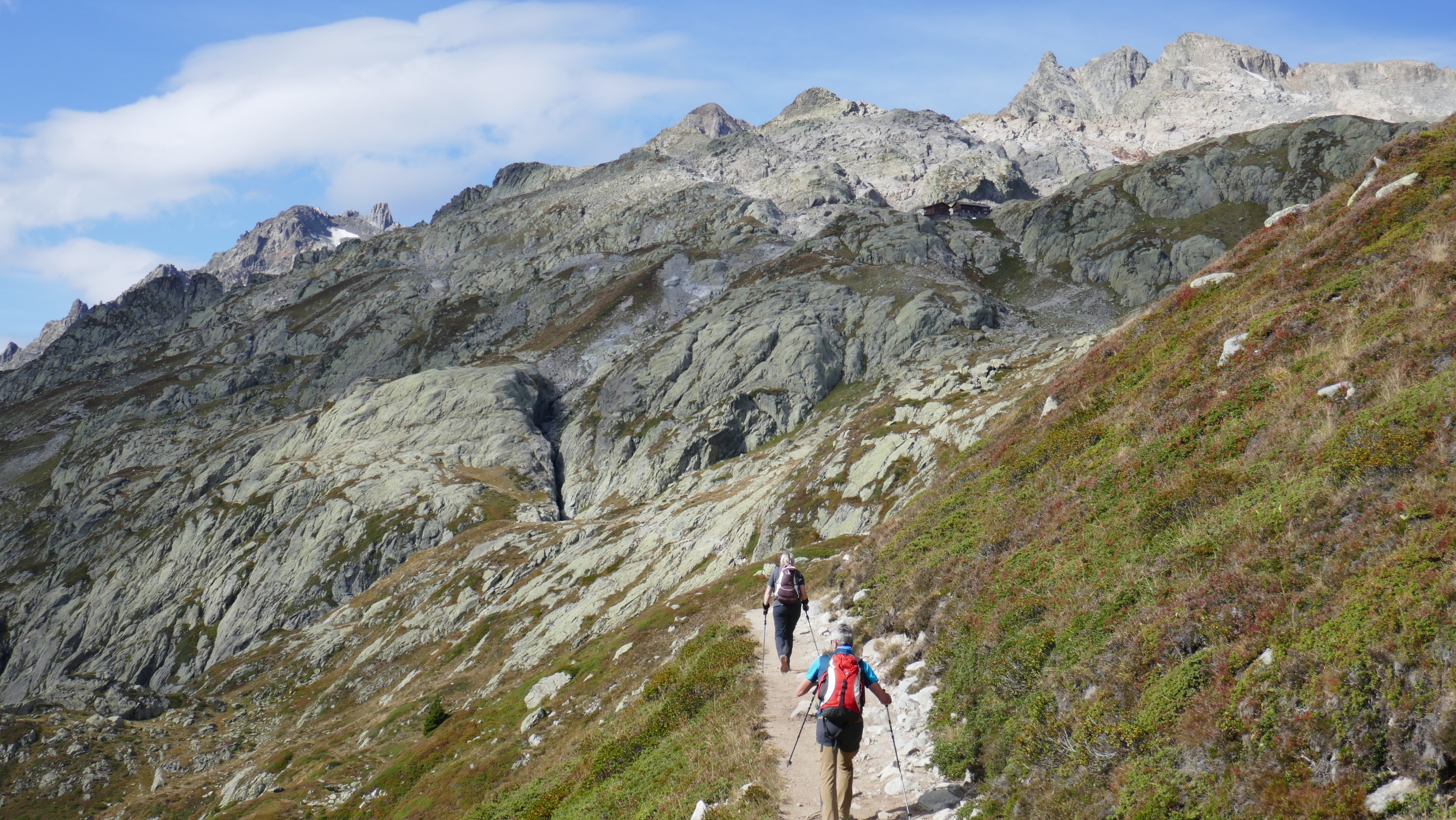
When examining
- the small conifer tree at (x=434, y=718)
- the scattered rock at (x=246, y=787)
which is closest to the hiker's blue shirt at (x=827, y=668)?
the small conifer tree at (x=434, y=718)

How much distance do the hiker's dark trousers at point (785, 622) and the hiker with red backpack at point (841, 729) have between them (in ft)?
26.9

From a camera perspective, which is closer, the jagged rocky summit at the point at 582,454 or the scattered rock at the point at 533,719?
the scattered rock at the point at 533,719

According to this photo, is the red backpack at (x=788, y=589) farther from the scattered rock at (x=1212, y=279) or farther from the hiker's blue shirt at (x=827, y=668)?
the scattered rock at (x=1212, y=279)

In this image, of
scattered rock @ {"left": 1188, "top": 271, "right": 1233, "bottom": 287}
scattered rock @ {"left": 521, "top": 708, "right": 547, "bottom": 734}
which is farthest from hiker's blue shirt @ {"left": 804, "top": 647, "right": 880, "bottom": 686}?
scattered rock @ {"left": 521, "top": 708, "right": 547, "bottom": 734}

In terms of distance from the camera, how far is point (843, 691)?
11922 mm

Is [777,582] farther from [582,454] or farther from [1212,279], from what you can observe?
[582,454]

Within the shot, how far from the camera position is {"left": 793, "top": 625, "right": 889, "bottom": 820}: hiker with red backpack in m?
11.9

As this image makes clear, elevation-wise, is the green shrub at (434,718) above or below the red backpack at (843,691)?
below

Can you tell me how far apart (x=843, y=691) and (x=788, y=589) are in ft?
28.4

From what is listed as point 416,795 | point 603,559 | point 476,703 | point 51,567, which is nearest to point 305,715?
point 603,559

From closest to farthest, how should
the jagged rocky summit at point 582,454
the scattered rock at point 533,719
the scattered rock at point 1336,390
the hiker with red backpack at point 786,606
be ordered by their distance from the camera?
the scattered rock at point 1336,390, the hiker with red backpack at point 786,606, the scattered rock at point 533,719, the jagged rocky summit at point 582,454

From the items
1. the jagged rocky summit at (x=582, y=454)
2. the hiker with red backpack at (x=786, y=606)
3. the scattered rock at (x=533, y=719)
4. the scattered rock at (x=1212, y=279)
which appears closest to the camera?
the hiker with red backpack at (x=786, y=606)

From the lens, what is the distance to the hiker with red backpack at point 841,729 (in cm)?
1187

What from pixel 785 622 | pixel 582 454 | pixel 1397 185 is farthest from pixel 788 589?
pixel 582 454
